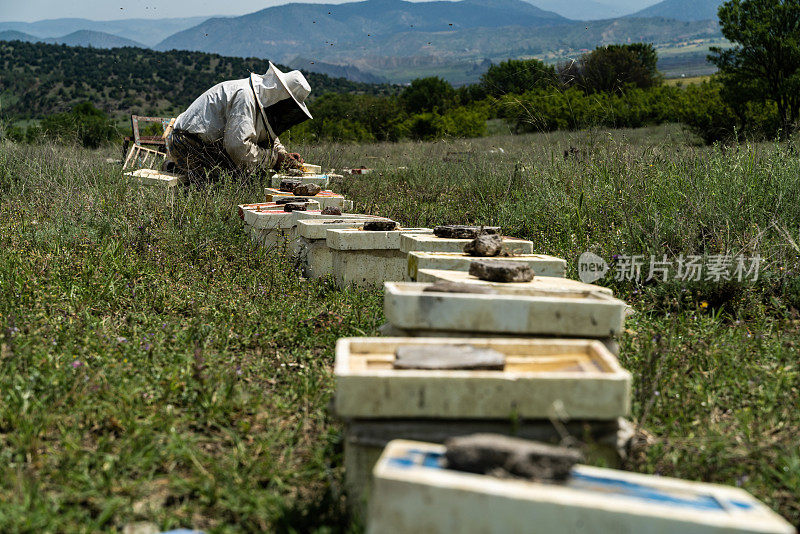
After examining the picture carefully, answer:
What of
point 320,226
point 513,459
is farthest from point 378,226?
point 513,459

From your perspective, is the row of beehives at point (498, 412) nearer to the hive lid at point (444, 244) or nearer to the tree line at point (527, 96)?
the hive lid at point (444, 244)

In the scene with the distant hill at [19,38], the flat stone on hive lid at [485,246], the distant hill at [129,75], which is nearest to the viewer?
the flat stone on hive lid at [485,246]

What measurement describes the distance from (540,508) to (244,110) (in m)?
7.76

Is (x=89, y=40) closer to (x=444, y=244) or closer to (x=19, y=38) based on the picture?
(x=444, y=244)

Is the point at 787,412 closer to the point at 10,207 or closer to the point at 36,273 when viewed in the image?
the point at 36,273

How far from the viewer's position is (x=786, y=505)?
2.22 meters

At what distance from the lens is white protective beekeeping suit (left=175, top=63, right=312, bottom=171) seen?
8375 mm

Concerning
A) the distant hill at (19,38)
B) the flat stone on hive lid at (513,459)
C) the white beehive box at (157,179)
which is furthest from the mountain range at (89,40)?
the flat stone on hive lid at (513,459)

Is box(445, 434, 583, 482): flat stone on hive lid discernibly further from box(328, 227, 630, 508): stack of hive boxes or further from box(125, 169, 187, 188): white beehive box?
box(125, 169, 187, 188): white beehive box

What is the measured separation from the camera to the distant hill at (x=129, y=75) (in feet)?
133

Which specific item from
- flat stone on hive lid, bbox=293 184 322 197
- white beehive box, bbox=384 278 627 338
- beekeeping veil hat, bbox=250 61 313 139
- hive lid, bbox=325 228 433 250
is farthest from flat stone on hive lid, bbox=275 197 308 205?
white beehive box, bbox=384 278 627 338

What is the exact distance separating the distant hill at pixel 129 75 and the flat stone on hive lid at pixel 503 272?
36.1 m

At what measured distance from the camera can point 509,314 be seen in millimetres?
2514

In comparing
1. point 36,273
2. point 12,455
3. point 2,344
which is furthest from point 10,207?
point 12,455
